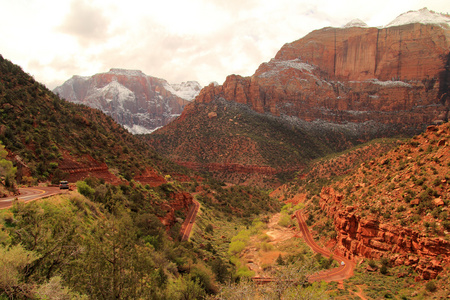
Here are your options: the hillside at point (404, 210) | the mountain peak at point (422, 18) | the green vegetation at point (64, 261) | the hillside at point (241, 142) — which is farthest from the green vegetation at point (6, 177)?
the mountain peak at point (422, 18)

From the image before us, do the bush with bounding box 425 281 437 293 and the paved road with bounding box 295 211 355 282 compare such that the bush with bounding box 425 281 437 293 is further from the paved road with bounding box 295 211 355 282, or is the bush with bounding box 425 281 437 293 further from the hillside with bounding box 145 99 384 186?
the hillside with bounding box 145 99 384 186

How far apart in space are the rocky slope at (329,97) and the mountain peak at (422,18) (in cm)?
56

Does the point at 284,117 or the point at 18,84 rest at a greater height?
the point at 284,117

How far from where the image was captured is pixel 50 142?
82.9ft

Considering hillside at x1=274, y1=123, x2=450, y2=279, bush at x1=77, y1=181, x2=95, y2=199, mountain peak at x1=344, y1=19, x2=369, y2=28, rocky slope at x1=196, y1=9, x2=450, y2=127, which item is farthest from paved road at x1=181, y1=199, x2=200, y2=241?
mountain peak at x1=344, y1=19, x2=369, y2=28

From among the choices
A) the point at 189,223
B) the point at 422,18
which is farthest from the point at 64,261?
the point at 422,18

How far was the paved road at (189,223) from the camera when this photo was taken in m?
30.0

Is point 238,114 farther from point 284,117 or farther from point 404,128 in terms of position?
point 404,128

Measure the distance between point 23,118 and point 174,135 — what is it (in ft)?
262

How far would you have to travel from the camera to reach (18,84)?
30719 mm

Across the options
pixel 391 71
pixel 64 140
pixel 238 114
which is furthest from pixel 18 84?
pixel 391 71

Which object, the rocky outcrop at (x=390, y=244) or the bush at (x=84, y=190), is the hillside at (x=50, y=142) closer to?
the bush at (x=84, y=190)

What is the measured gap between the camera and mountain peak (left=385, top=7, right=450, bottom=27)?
14838 cm

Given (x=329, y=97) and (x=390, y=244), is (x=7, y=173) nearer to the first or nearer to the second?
(x=390, y=244)
